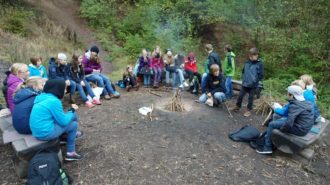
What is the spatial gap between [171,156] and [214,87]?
312 centimetres

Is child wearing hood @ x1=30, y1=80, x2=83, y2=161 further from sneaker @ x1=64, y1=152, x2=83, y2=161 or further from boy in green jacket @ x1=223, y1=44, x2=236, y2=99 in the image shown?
boy in green jacket @ x1=223, y1=44, x2=236, y2=99

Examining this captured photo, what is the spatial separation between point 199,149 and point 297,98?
1880 mm

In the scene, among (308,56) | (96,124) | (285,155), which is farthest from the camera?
(308,56)

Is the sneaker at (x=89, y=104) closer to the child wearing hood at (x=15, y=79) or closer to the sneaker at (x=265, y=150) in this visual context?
the child wearing hood at (x=15, y=79)

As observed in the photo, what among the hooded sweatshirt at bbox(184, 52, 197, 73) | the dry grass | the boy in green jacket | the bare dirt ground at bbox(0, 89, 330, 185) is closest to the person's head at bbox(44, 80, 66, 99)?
the bare dirt ground at bbox(0, 89, 330, 185)

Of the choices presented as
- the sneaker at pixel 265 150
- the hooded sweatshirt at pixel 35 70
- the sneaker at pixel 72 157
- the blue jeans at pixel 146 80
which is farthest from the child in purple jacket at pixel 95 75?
the sneaker at pixel 265 150

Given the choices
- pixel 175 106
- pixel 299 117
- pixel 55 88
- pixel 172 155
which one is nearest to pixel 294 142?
pixel 299 117

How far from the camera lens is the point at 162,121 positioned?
257 inches

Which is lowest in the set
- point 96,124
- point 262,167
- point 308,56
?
point 262,167

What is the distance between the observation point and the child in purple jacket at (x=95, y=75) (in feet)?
25.8

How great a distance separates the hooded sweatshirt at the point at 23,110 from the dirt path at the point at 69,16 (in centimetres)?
1047

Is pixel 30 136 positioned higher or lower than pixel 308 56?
lower

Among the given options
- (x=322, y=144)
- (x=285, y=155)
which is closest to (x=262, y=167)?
(x=285, y=155)

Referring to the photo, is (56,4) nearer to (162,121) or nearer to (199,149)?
(162,121)
